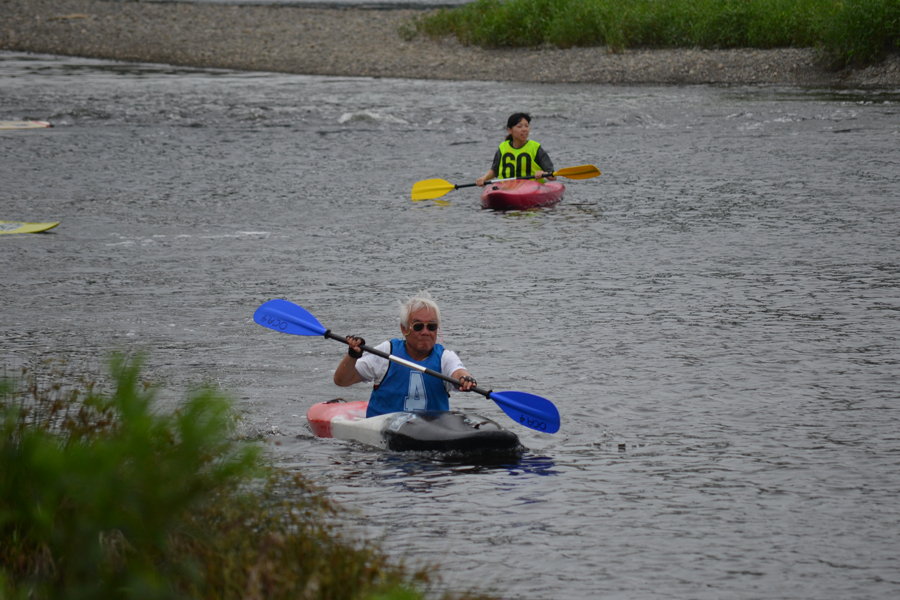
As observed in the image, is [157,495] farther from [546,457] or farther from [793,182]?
[793,182]

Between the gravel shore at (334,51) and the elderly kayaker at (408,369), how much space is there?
69.2 feet

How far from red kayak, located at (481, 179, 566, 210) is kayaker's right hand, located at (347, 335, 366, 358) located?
8325 mm

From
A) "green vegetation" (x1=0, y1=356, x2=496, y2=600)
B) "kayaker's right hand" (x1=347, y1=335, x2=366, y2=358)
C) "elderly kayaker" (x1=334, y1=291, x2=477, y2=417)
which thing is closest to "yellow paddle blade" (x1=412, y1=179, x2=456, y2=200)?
"elderly kayaker" (x1=334, y1=291, x2=477, y2=417)

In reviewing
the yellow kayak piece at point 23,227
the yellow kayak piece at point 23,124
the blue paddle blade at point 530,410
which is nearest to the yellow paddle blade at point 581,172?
the yellow kayak piece at point 23,227

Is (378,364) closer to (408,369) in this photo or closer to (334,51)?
→ (408,369)

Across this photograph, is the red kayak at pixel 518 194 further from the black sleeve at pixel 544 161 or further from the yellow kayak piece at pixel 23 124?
the yellow kayak piece at pixel 23 124

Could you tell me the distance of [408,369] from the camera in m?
6.66

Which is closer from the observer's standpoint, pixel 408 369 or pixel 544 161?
pixel 408 369

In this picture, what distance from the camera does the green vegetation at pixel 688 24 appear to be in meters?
25.0

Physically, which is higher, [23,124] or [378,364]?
[23,124]

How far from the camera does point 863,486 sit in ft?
19.0

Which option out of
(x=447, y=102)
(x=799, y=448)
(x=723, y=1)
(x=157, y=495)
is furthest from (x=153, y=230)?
(x=723, y=1)

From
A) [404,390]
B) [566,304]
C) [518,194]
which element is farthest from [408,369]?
[518,194]

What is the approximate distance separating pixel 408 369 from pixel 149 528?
10.6ft
